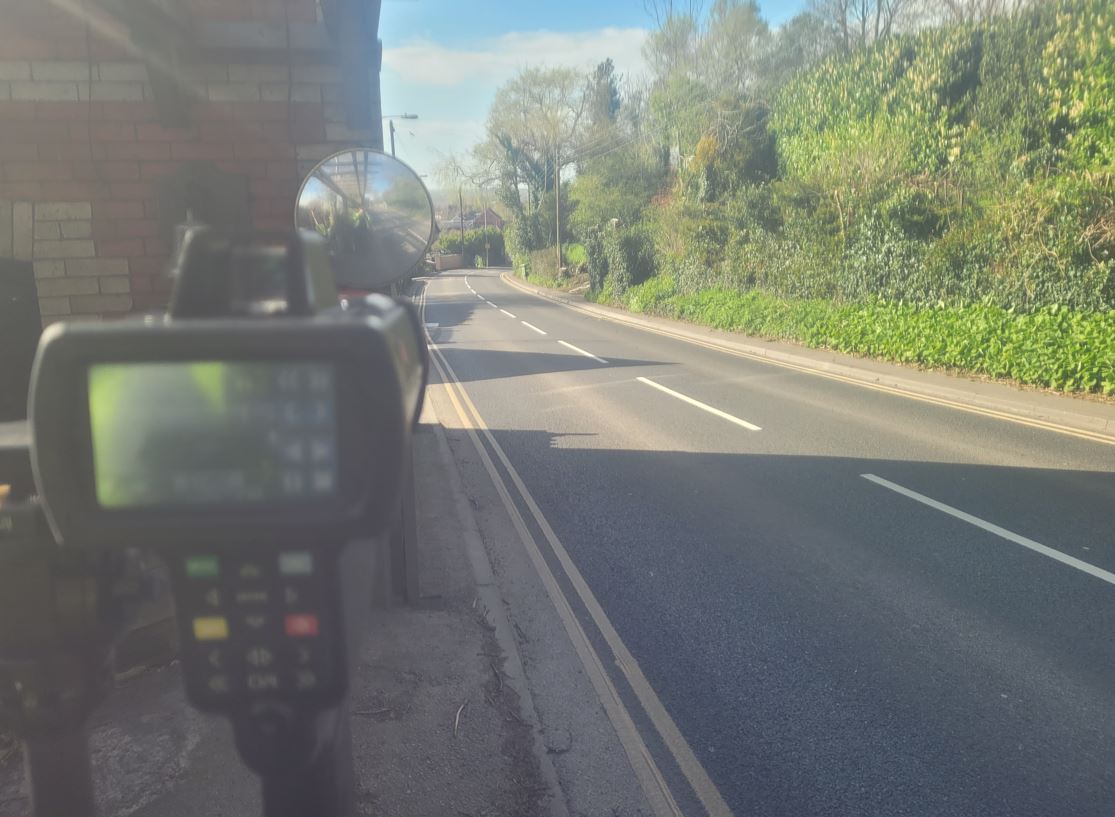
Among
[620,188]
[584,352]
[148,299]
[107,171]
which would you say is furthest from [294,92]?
[620,188]

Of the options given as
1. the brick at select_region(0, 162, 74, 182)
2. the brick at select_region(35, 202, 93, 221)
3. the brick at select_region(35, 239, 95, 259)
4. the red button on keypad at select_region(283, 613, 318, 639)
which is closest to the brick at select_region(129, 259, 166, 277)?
the brick at select_region(35, 239, 95, 259)

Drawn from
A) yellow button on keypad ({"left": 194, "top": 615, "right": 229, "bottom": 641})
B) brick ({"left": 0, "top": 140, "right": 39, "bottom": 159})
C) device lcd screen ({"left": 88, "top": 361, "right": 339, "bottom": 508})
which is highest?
brick ({"left": 0, "top": 140, "right": 39, "bottom": 159})

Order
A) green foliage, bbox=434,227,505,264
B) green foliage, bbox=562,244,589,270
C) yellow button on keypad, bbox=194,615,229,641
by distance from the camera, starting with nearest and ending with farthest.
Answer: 1. yellow button on keypad, bbox=194,615,229,641
2. green foliage, bbox=562,244,589,270
3. green foliage, bbox=434,227,505,264

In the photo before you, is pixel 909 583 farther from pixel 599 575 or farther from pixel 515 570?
pixel 515 570

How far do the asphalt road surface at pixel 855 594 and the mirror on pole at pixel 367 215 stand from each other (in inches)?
96.5

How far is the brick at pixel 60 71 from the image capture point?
173 inches

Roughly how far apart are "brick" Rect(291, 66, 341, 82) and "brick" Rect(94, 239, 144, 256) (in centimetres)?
140

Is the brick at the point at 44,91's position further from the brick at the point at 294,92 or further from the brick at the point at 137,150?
the brick at the point at 294,92

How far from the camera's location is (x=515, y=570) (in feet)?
18.8

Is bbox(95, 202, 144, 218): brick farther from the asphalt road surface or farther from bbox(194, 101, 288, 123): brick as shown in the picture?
the asphalt road surface

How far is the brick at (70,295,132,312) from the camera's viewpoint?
4.83 meters

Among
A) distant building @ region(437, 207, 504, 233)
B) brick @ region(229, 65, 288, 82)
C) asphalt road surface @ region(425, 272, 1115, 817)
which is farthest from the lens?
distant building @ region(437, 207, 504, 233)

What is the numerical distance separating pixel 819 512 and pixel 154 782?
5.31 meters

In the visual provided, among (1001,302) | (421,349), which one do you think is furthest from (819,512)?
(1001,302)
